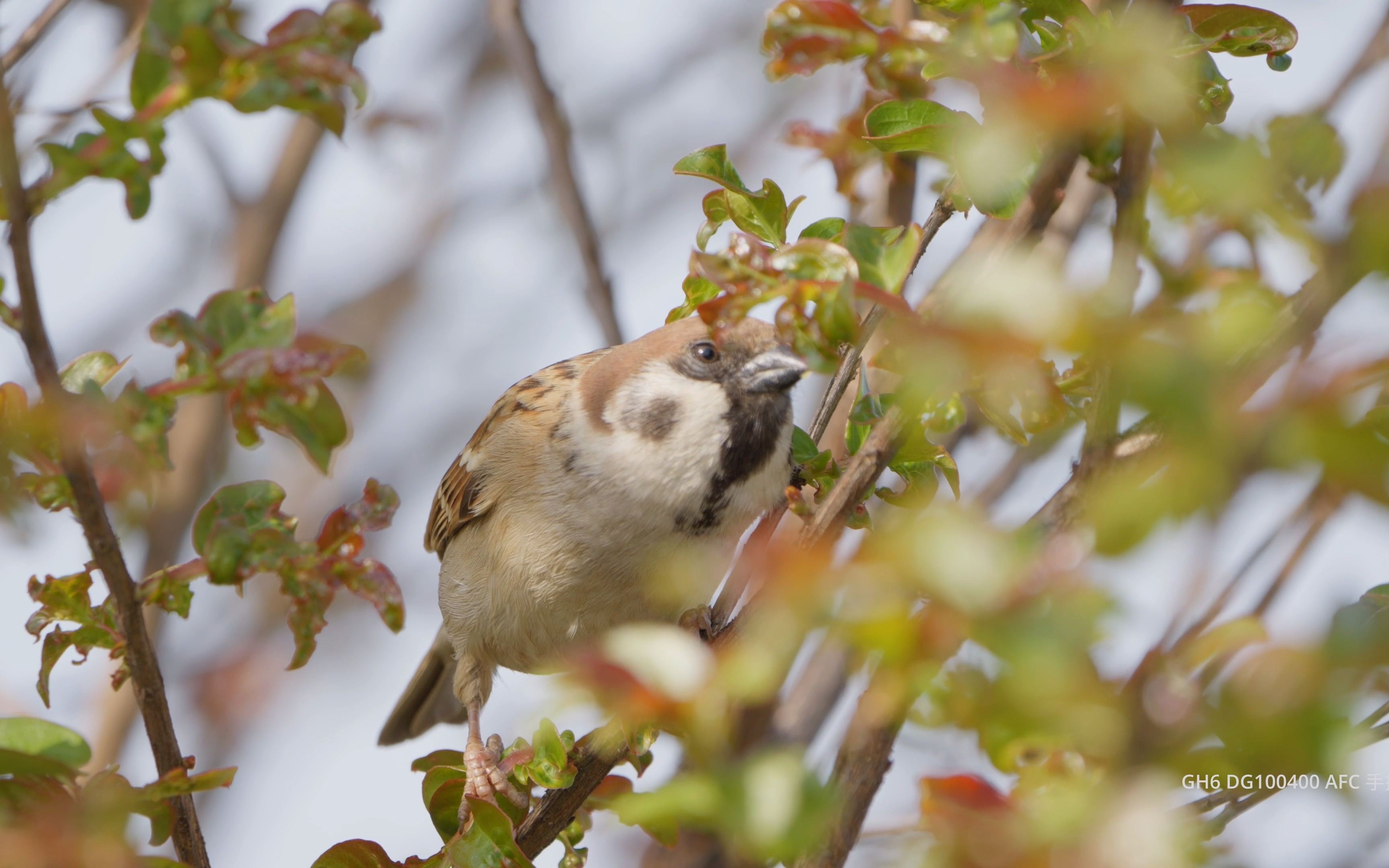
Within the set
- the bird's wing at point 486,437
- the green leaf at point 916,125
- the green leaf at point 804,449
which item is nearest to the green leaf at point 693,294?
the green leaf at point 804,449

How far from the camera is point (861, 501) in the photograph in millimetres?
1403

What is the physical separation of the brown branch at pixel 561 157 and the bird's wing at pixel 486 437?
0.22m

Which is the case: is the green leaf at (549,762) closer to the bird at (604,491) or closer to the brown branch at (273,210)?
the bird at (604,491)

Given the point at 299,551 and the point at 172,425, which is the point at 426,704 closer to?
the point at 299,551

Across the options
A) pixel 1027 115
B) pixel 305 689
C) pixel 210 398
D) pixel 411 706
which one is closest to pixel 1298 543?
pixel 1027 115

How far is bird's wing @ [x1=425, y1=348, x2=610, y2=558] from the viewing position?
2.99 m

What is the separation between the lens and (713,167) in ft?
5.06

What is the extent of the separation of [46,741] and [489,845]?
0.59m

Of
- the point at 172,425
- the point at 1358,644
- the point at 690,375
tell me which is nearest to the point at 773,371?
the point at 690,375

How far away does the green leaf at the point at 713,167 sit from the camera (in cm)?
152

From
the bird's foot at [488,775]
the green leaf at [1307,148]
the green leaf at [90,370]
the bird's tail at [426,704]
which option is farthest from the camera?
the bird's tail at [426,704]

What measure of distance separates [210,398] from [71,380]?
7.47 ft

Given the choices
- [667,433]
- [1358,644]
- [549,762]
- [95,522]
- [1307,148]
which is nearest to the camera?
Result: [1358,644]

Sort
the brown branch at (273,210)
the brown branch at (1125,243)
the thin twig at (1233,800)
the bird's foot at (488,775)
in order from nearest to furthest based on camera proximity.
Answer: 1. the brown branch at (1125,243)
2. the thin twig at (1233,800)
3. the bird's foot at (488,775)
4. the brown branch at (273,210)
